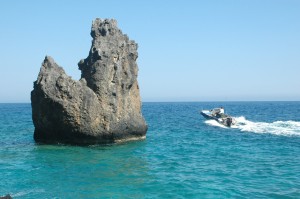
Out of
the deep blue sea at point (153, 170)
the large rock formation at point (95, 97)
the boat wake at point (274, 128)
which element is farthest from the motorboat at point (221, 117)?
the large rock formation at point (95, 97)

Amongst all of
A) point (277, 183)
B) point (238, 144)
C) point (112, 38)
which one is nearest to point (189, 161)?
point (277, 183)

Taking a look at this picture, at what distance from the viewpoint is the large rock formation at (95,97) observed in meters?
26.9

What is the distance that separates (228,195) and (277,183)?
3.17m

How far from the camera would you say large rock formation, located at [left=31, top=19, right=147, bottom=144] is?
26.9 meters

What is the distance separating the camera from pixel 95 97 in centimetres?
2814

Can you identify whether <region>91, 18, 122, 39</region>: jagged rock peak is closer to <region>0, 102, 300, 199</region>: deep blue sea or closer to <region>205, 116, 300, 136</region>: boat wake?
<region>0, 102, 300, 199</region>: deep blue sea

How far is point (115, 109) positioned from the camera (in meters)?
29.3

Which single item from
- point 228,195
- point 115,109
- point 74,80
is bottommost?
point 228,195

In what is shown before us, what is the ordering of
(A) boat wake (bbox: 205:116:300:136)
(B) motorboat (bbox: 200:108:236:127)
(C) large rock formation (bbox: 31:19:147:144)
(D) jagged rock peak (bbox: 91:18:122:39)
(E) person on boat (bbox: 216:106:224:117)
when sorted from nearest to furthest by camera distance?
1. (C) large rock formation (bbox: 31:19:147:144)
2. (D) jagged rock peak (bbox: 91:18:122:39)
3. (A) boat wake (bbox: 205:116:300:136)
4. (B) motorboat (bbox: 200:108:236:127)
5. (E) person on boat (bbox: 216:106:224:117)

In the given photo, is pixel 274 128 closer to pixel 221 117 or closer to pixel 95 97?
pixel 221 117

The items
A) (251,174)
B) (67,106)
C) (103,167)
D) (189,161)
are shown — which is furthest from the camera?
(67,106)

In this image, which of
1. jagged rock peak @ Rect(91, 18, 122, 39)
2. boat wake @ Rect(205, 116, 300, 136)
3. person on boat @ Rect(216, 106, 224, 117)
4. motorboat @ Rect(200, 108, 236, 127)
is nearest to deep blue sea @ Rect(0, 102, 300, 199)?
boat wake @ Rect(205, 116, 300, 136)

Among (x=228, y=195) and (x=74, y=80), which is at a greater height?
(x=74, y=80)

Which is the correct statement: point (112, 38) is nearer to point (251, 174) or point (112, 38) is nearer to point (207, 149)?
point (207, 149)
